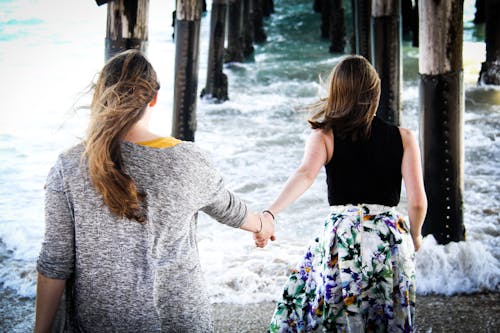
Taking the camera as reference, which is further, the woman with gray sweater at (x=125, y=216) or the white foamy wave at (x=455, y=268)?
the white foamy wave at (x=455, y=268)

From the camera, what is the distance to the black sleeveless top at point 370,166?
2.23 metres

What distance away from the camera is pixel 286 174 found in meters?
7.48

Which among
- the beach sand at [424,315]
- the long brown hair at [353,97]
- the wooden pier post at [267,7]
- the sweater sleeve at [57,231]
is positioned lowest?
the beach sand at [424,315]

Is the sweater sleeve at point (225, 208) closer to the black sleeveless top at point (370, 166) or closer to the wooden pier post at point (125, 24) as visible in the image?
the black sleeveless top at point (370, 166)

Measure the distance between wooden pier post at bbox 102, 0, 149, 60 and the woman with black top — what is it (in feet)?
10.1

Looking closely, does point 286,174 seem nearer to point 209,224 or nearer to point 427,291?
point 209,224

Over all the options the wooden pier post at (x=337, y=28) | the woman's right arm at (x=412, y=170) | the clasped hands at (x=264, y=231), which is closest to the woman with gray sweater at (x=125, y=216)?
the clasped hands at (x=264, y=231)

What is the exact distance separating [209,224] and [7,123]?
7433 millimetres

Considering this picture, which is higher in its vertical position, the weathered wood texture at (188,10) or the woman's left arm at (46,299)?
the weathered wood texture at (188,10)

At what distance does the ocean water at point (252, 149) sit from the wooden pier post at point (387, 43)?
1331mm

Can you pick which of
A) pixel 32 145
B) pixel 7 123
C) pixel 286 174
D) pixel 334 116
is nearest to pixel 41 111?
pixel 7 123

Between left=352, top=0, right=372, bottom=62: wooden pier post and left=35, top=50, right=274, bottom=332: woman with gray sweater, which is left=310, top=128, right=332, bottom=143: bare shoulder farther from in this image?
left=352, top=0, right=372, bottom=62: wooden pier post

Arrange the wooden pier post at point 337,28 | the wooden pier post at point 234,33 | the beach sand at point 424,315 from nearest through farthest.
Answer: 1. the beach sand at point 424,315
2. the wooden pier post at point 234,33
3. the wooden pier post at point 337,28

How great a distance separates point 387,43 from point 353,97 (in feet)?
16.3
